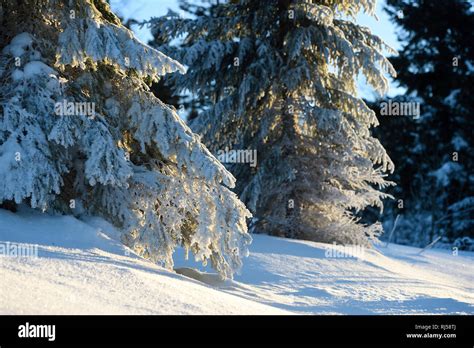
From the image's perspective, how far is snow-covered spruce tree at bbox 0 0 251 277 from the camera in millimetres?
6668

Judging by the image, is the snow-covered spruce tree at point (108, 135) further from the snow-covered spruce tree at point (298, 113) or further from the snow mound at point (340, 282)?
the snow-covered spruce tree at point (298, 113)

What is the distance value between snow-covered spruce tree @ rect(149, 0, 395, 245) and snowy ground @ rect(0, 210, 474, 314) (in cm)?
168

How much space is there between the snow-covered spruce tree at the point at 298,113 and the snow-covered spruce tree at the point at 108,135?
4.88 m

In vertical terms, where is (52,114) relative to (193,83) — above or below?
below

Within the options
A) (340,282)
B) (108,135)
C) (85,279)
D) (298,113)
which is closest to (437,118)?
(298,113)

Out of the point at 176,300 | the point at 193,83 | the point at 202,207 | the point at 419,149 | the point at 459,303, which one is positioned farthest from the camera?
the point at 419,149

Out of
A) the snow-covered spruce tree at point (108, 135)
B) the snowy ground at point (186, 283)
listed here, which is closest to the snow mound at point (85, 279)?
the snowy ground at point (186, 283)

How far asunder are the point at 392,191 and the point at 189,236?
19.0m

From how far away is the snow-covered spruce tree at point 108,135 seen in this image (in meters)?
6.67

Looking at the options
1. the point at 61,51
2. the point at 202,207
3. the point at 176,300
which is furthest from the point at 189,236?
the point at 61,51

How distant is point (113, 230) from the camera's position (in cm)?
699

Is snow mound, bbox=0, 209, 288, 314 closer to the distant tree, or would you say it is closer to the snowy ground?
the snowy ground

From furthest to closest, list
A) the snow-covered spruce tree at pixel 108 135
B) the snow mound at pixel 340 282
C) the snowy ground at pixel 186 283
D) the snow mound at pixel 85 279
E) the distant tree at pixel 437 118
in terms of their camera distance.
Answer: the distant tree at pixel 437 118 < the snow mound at pixel 340 282 < the snow-covered spruce tree at pixel 108 135 < the snowy ground at pixel 186 283 < the snow mound at pixel 85 279

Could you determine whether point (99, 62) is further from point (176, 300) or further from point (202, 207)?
point (176, 300)
